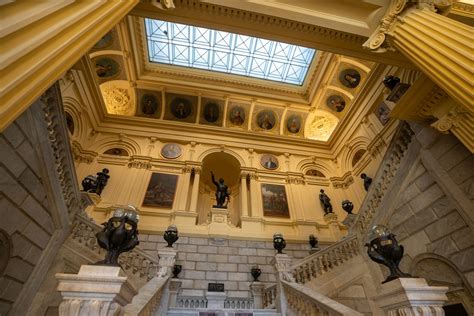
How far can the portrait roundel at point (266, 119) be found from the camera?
1438 centimetres

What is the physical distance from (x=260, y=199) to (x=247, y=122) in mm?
5319

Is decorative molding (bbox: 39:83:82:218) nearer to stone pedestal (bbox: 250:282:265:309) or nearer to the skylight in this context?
stone pedestal (bbox: 250:282:265:309)

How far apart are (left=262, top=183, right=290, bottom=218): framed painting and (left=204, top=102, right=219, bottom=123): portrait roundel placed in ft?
17.1

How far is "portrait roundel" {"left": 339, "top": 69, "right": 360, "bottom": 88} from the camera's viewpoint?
38.4 ft

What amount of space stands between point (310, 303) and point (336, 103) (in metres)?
11.9

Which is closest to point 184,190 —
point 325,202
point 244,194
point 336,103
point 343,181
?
point 244,194

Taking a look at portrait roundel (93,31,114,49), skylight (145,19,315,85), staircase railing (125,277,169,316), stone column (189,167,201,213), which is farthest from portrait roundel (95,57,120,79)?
staircase railing (125,277,169,316)

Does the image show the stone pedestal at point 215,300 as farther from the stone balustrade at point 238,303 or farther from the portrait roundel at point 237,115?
the portrait roundel at point 237,115

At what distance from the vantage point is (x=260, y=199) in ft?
36.8

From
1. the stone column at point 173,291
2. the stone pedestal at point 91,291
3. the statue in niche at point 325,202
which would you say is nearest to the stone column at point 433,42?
the stone pedestal at point 91,291

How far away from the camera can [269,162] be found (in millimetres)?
12984

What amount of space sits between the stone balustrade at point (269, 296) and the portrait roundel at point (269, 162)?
7.11 metres

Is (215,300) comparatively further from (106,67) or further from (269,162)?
(106,67)

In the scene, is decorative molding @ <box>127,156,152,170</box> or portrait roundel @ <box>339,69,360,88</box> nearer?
decorative molding @ <box>127,156,152,170</box>
